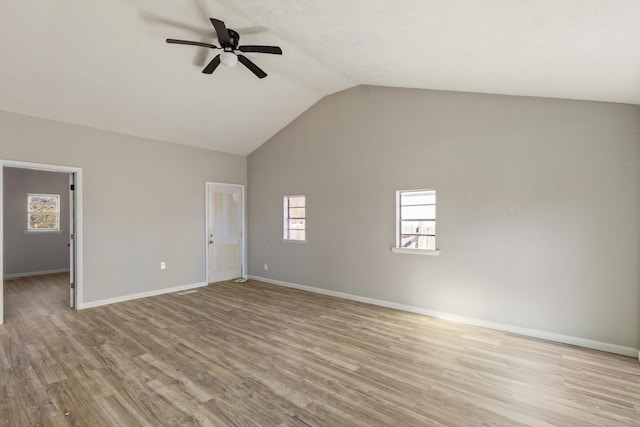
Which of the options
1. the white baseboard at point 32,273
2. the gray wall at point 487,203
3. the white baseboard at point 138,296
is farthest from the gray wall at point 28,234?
the gray wall at point 487,203

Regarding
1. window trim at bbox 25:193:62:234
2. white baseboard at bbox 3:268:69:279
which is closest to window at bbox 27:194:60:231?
window trim at bbox 25:193:62:234

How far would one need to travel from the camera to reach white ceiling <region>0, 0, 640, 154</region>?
1.98m

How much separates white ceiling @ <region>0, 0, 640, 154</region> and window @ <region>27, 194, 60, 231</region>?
4379mm

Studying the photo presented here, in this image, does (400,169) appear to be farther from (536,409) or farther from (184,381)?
(184,381)

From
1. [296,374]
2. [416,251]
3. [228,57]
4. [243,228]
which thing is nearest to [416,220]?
[416,251]

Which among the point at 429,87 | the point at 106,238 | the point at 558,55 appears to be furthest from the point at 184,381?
the point at 429,87

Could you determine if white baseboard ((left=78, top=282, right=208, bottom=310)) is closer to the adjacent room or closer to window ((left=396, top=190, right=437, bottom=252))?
the adjacent room

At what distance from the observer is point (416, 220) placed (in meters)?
4.45

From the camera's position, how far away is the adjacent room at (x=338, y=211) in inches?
89.3

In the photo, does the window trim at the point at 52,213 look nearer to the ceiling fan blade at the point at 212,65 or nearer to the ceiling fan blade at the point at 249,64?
the ceiling fan blade at the point at 212,65

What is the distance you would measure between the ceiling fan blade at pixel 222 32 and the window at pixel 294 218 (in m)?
3.29

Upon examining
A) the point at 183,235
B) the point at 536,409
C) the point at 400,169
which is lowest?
the point at 536,409

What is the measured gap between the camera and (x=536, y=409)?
2.20m

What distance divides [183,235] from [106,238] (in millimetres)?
1252
